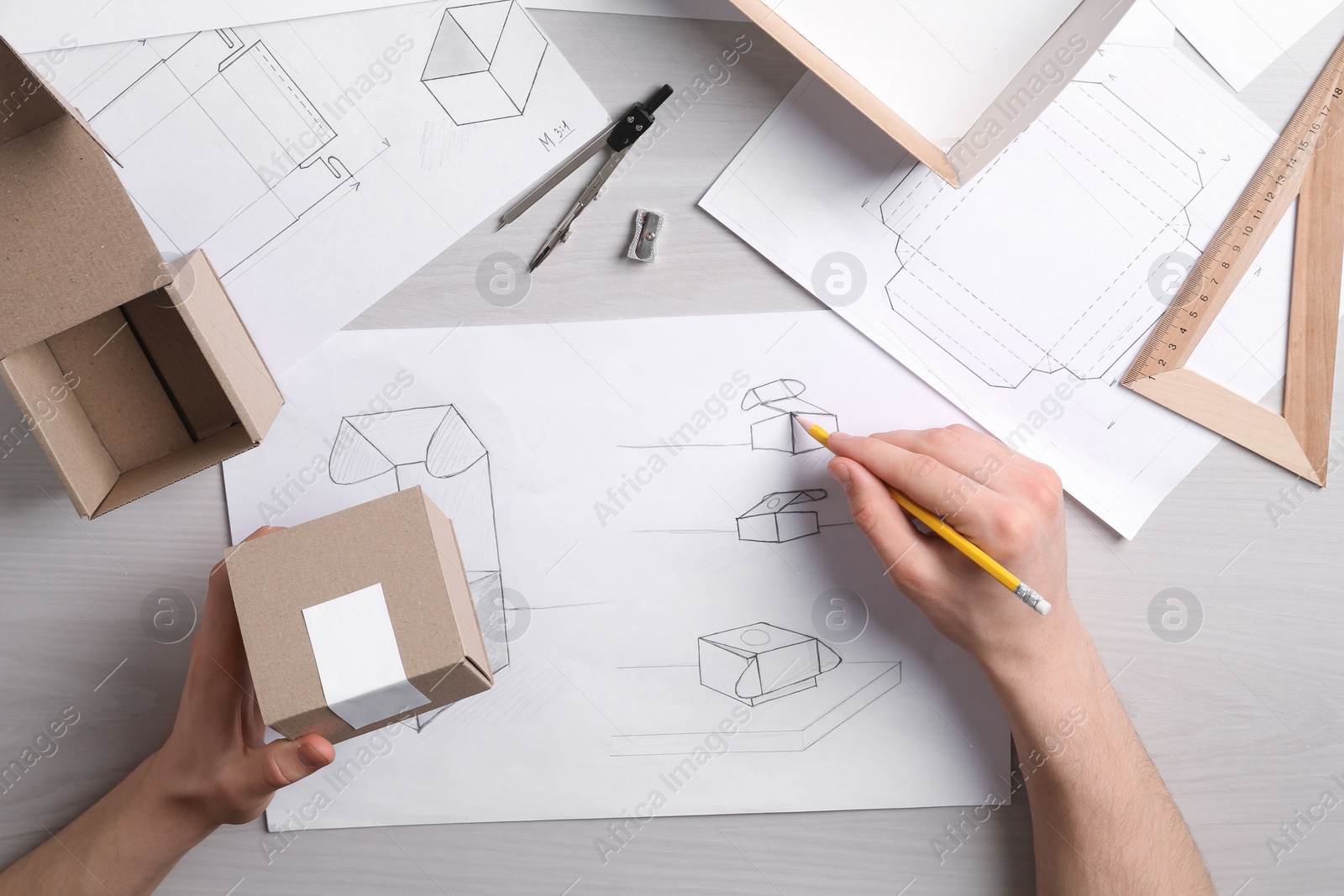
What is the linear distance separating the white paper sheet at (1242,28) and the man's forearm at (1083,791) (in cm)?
81

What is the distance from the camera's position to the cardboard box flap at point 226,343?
849mm

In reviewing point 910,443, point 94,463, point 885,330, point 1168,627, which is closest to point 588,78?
point 885,330

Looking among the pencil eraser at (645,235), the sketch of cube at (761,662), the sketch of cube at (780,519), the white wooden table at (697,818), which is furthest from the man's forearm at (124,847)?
the pencil eraser at (645,235)

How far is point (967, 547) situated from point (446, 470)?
69 centimetres

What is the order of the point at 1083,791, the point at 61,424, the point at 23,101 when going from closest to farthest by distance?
A: the point at 23,101, the point at 61,424, the point at 1083,791

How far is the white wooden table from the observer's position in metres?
1.05

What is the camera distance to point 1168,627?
1.10 meters

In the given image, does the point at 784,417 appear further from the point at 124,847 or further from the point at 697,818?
the point at 124,847

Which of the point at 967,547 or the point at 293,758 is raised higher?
the point at 967,547

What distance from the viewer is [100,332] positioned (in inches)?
38.1

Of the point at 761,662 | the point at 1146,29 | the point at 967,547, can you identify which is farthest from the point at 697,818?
the point at 1146,29

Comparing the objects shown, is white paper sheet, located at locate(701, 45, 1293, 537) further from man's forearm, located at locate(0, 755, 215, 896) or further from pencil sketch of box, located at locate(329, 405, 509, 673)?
man's forearm, located at locate(0, 755, 215, 896)

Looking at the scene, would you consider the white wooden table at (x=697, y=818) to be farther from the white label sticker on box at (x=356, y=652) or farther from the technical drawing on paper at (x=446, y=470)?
the white label sticker on box at (x=356, y=652)

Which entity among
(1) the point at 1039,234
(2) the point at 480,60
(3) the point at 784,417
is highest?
(1) the point at 1039,234
